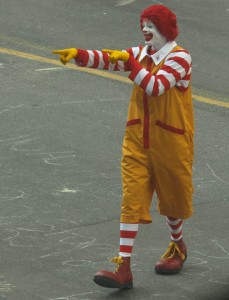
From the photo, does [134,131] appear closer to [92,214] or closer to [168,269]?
[168,269]

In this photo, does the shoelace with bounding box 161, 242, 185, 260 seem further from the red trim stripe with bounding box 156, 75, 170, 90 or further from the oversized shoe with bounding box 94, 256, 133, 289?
the red trim stripe with bounding box 156, 75, 170, 90

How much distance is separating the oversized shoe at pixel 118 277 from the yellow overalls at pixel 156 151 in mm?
288

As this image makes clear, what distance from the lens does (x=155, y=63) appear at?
8742 mm

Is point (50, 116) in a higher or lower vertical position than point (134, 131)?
lower

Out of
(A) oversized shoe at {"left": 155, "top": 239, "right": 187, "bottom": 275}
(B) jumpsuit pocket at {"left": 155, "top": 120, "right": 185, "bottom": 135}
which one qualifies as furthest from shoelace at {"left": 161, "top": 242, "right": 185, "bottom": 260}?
(B) jumpsuit pocket at {"left": 155, "top": 120, "right": 185, "bottom": 135}

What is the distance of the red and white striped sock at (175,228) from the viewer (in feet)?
29.8

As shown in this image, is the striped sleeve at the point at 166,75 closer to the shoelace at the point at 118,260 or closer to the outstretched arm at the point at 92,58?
the outstretched arm at the point at 92,58

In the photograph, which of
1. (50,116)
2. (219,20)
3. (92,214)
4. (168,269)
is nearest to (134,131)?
(168,269)

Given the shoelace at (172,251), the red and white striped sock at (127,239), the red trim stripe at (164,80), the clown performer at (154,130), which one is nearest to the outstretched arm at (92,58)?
the clown performer at (154,130)

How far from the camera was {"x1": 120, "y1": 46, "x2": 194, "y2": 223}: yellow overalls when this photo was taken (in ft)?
28.5

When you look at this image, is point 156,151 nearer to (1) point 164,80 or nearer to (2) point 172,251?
(1) point 164,80

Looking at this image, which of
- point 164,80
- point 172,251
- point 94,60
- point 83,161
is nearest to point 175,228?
point 172,251

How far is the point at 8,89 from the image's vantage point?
14.0 meters

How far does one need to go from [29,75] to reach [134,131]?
5.90 meters
